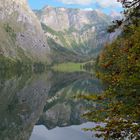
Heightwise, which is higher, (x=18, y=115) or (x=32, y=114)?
(x=18, y=115)

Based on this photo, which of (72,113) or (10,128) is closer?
(10,128)

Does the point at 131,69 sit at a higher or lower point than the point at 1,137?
higher

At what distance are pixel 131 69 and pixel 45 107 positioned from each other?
325 ft

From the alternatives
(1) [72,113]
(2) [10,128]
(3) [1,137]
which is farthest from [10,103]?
(3) [1,137]

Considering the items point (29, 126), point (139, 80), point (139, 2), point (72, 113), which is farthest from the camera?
point (72, 113)

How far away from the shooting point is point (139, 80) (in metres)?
12.5

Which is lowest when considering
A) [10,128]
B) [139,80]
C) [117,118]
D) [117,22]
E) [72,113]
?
[72,113]

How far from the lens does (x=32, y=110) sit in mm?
99500

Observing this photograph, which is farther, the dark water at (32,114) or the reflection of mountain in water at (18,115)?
the dark water at (32,114)

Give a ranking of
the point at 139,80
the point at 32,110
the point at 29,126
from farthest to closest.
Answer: the point at 32,110
the point at 29,126
the point at 139,80

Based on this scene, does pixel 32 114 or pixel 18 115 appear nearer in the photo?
pixel 18 115

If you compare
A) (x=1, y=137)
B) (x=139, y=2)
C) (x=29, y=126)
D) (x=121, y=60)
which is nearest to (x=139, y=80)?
(x=121, y=60)

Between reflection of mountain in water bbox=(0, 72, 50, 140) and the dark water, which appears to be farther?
the dark water

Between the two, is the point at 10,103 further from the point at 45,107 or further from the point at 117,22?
the point at 117,22
